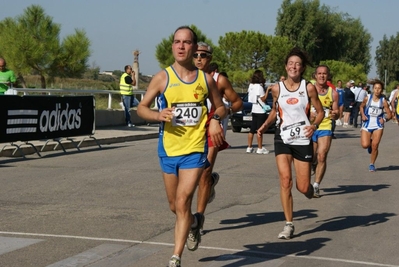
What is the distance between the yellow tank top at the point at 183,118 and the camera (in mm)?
6227

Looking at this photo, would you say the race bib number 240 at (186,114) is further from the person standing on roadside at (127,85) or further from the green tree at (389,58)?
the green tree at (389,58)

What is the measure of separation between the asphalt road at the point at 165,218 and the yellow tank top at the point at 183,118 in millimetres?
1137

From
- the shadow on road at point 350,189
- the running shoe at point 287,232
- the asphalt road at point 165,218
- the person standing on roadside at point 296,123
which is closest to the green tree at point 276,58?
the asphalt road at point 165,218

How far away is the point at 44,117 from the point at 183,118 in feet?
35.4

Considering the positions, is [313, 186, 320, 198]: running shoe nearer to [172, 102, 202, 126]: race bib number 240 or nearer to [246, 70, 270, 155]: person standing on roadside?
[172, 102, 202, 126]: race bib number 240

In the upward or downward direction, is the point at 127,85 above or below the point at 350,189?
above

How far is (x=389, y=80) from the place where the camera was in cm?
11844

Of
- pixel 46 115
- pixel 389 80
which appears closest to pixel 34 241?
pixel 46 115

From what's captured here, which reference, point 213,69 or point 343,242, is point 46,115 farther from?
point 343,242

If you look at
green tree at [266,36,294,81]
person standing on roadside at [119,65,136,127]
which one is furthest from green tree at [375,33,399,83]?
person standing on roadside at [119,65,136,127]

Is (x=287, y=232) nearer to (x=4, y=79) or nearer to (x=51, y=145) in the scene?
(x=51, y=145)

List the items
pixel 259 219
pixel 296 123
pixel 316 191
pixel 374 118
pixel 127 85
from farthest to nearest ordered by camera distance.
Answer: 1. pixel 127 85
2. pixel 374 118
3. pixel 316 191
4. pixel 259 219
5. pixel 296 123

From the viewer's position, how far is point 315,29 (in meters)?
87.4

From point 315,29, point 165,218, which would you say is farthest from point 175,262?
point 315,29
